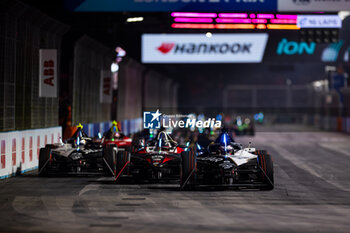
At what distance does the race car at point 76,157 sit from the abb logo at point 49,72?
10.1 feet

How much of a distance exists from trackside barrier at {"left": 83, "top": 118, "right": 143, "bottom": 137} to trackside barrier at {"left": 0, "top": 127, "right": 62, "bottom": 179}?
8.89 metres

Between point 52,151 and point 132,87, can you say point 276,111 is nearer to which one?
point 132,87

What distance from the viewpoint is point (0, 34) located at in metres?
18.2

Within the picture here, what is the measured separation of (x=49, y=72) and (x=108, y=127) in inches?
594

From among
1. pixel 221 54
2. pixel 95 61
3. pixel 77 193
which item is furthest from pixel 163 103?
pixel 77 193

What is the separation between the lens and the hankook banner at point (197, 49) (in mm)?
42938

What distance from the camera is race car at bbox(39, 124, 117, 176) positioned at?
59.4 feet

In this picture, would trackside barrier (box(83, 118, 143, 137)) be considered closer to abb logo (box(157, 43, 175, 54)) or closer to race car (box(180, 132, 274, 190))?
abb logo (box(157, 43, 175, 54))

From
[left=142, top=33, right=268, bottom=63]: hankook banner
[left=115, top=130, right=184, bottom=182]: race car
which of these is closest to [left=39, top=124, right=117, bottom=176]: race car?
[left=115, top=130, right=184, bottom=182]: race car

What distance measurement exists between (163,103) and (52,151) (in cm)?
5046

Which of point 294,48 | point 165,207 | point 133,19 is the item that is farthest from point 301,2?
point 165,207

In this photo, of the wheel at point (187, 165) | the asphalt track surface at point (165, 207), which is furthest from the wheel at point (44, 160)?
the wheel at point (187, 165)

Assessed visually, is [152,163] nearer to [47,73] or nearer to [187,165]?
[187,165]

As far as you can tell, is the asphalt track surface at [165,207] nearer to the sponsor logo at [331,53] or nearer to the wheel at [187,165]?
the wheel at [187,165]
